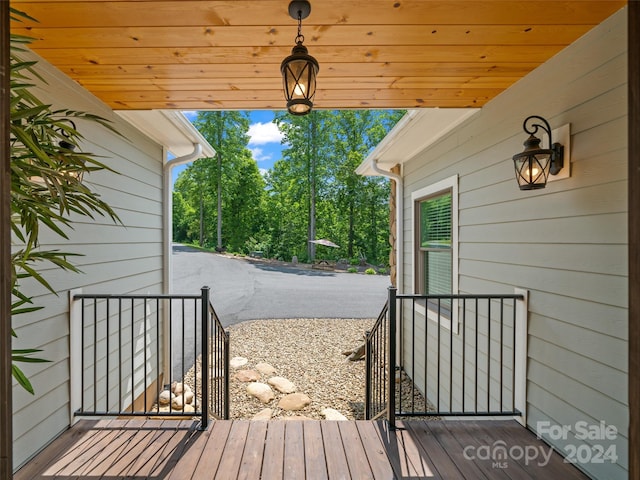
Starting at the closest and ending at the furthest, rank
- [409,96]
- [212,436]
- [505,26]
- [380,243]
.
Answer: [505,26] → [212,436] → [409,96] → [380,243]

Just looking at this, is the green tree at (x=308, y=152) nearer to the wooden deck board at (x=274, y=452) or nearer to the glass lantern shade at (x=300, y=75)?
the wooden deck board at (x=274, y=452)

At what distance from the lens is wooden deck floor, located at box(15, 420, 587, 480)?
1.87 metres

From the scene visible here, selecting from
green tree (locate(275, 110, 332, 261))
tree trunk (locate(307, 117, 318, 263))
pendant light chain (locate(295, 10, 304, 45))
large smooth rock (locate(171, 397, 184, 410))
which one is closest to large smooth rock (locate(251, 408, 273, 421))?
large smooth rock (locate(171, 397, 184, 410))

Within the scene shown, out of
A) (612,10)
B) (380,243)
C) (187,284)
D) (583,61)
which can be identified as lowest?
(187,284)

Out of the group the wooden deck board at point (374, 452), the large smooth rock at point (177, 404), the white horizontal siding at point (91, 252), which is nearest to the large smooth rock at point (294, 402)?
the large smooth rock at point (177, 404)

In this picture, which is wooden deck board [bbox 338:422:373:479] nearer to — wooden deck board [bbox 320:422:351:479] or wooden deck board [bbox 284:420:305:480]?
wooden deck board [bbox 320:422:351:479]

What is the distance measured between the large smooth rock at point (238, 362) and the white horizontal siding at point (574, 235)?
3658 mm

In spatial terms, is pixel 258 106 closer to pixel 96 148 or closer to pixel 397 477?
pixel 96 148

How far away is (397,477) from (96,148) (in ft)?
Answer: 10.3

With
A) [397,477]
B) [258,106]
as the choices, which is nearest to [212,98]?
[258,106]

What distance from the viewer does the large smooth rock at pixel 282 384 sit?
4.32 metres

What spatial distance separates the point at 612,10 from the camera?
1.67m

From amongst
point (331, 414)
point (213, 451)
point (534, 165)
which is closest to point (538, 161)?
point (534, 165)

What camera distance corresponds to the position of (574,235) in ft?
6.30
